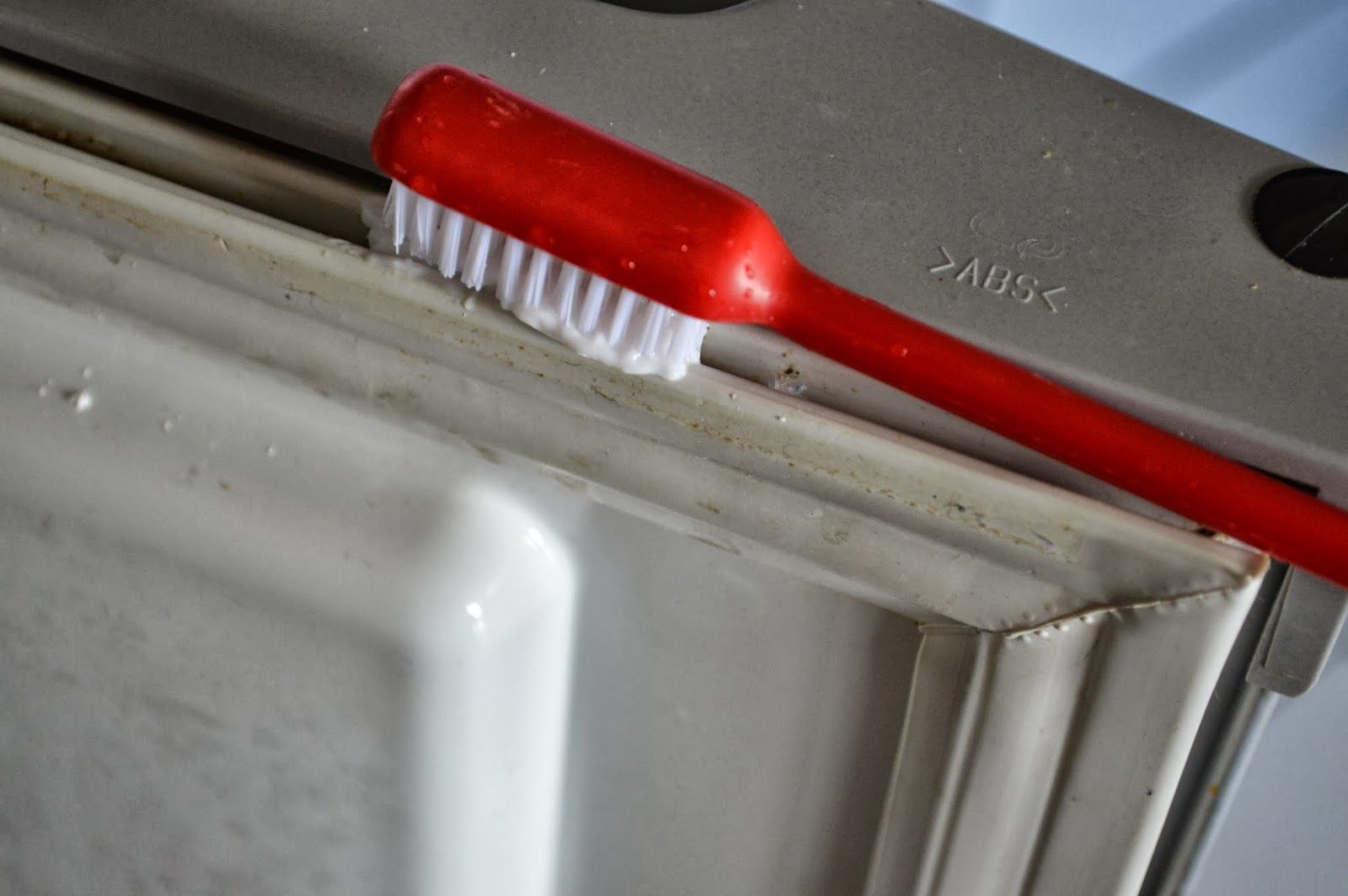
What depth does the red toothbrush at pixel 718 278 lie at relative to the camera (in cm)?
33

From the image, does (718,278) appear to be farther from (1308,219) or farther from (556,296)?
(1308,219)

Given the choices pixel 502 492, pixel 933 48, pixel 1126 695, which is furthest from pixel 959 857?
pixel 933 48

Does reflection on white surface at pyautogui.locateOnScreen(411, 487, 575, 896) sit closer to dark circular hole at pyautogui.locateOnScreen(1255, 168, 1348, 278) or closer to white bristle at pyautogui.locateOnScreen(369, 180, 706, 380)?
white bristle at pyautogui.locateOnScreen(369, 180, 706, 380)

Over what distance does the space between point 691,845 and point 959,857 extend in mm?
112

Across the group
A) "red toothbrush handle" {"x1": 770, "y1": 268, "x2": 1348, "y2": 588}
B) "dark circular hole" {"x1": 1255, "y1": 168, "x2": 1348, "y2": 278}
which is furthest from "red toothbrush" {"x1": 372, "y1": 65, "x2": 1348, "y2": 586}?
"dark circular hole" {"x1": 1255, "y1": 168, "x2": 1348, "y2": 278}

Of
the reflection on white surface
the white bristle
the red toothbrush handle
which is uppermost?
the red toothbrush handle

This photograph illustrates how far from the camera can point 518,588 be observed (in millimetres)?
415

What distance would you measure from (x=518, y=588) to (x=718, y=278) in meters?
0.14

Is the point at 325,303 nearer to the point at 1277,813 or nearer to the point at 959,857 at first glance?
the point at 959,857

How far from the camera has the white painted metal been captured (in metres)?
0.36

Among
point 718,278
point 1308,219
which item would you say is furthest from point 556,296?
point 1308,219

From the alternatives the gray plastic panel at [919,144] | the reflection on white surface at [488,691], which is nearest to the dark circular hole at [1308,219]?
the gray plastic panel at [919,144]

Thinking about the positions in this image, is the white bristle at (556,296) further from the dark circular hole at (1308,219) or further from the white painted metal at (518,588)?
the dark circular hole at (1308,219)

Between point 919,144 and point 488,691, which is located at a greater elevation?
point 919,144
